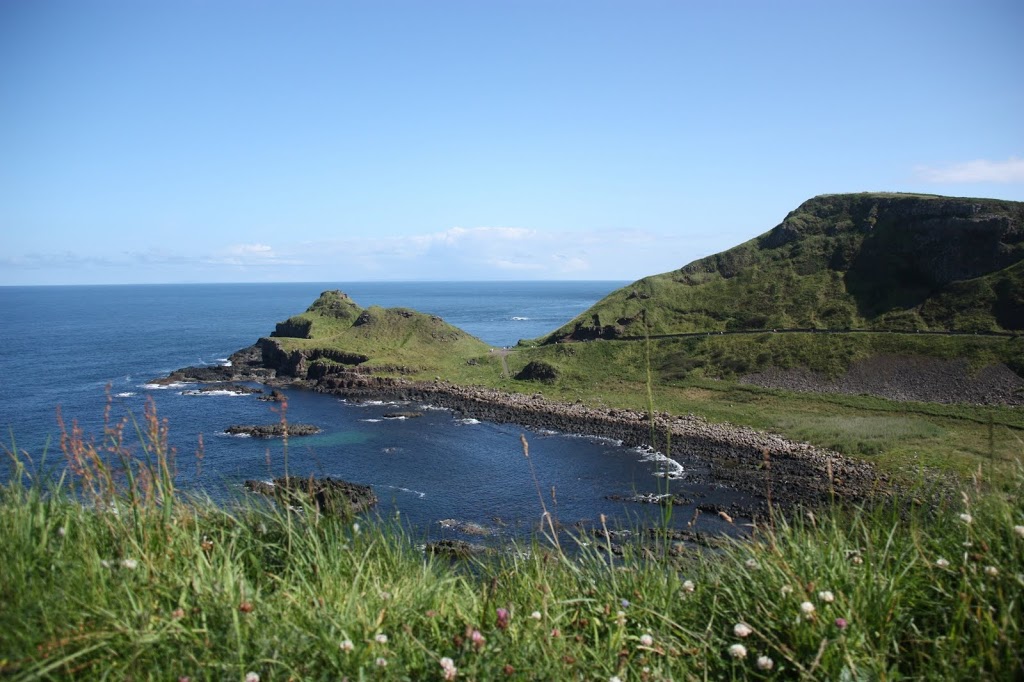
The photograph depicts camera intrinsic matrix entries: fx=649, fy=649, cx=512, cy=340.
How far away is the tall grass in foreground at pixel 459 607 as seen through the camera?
462cm

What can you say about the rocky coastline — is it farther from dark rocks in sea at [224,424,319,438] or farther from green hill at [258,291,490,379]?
dark rocks in sea at [224,424,319,438]

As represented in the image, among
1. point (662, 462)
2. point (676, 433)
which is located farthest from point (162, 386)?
point (662, 462)

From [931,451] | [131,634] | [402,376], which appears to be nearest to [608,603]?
[131,634]

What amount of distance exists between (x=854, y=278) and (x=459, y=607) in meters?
94.2

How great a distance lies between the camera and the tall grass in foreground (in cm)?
462

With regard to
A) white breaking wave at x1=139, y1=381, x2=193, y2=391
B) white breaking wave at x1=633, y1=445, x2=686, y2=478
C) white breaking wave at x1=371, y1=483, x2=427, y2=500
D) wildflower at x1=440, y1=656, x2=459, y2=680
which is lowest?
white breaking wave at x1=633, y1=445, x2=686, y2=478

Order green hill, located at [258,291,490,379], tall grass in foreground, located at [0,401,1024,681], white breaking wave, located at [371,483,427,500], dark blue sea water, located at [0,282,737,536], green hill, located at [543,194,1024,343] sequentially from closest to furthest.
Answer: tall grass in foreground, located at [0,401,1024,681]
dark blue sea water, located at [0,282,737,536]
white breaking wave, located at [371,483,427,500]
green hill, located at [543,194,1024,343]
green hill, located at [258,291,490,379]

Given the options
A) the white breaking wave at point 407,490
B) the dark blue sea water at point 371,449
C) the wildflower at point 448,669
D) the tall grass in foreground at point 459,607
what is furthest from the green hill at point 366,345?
the wildflower at point 448,669

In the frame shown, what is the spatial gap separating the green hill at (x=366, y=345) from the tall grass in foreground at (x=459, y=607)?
75394mm

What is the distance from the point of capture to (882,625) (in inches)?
202

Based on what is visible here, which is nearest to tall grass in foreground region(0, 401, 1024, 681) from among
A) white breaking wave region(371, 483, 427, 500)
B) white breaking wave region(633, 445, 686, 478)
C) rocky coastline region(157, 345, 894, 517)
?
rocky coastline region(157, 345, 894, 517)

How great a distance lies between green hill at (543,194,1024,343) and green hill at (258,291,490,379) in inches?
682

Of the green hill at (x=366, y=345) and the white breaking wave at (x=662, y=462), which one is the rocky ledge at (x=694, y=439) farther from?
the green hill at (x=366, y=345)

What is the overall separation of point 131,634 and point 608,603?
3697mm
